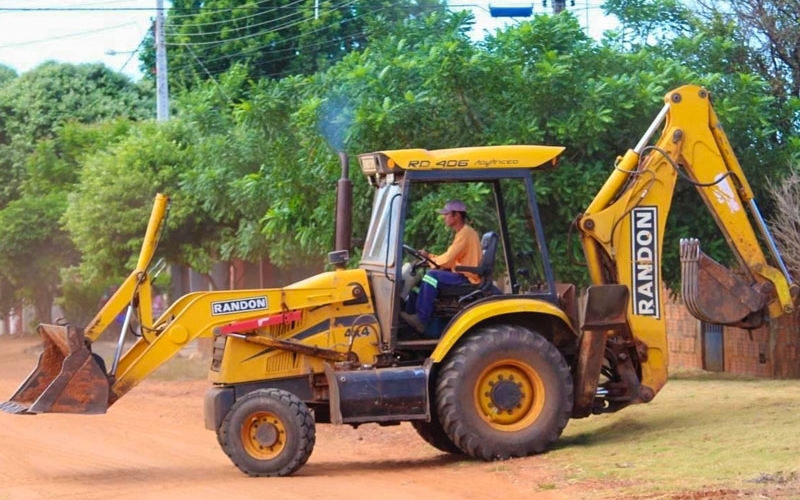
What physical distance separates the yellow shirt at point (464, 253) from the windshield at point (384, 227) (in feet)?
1.62

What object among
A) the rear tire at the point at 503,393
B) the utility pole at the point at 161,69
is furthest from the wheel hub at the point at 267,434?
the utility pole at the point at 161,69

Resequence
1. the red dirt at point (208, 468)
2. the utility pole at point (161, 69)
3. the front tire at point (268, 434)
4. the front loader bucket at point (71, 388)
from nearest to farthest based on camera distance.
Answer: the red dirt at point (208, 468) → the front loader bucket at point (71, 388) → the front tire at point (268, 434) → the utility pole at point (161, 69)

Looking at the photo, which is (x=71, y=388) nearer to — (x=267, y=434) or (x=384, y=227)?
(x=267, y=434)

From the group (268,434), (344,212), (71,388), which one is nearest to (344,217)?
(344,212)

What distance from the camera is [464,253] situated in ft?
38.4

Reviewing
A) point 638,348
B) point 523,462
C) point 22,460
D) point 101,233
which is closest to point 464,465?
point 523,462

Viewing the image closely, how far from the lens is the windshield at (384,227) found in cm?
1148

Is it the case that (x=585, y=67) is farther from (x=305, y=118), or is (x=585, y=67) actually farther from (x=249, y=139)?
(x=249, y=139)

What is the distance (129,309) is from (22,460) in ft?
7.12

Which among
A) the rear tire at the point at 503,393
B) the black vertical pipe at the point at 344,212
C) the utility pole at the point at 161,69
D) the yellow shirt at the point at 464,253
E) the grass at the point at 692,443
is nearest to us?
the grass at the point at 692,443

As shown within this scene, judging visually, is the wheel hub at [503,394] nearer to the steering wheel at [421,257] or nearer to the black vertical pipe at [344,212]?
the steering wheel at [421,257]

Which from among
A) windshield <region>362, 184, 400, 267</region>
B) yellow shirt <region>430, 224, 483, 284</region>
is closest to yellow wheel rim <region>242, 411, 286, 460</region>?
windshield <region>362, 184, 400, 267</region>

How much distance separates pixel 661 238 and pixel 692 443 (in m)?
2.10

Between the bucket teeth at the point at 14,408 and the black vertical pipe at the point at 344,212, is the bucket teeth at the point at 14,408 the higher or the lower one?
the lower one
